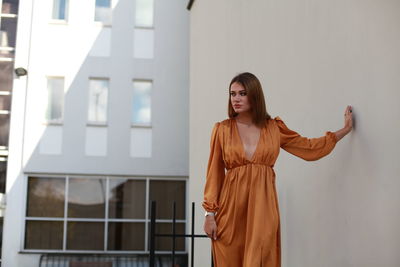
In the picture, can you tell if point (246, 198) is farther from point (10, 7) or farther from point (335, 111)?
point (10, 7)

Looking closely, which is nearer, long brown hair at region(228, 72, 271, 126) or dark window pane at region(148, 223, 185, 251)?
long brown hair at region(228, 72, 271, 126)

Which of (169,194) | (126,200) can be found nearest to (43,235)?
(126,200)

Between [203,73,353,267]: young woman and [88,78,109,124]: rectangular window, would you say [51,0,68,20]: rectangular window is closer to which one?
[88,78,109,124]: rectangular window

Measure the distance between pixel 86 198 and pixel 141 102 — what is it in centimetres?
282

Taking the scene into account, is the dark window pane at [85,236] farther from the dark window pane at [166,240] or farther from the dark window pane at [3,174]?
the dark window pane at [3,174]

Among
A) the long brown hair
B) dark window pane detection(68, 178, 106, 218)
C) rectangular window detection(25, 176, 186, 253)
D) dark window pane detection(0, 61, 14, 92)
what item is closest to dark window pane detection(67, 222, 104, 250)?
rectangular window detection(25, 176, 186, 253)

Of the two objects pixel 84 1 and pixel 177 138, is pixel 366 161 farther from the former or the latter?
pixel 84 1

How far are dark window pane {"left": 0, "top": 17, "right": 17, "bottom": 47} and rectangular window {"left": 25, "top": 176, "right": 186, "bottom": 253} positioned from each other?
11.7 feet

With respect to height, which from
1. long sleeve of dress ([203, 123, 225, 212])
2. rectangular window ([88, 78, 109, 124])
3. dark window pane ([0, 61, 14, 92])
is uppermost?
dark window pane ([0, 61, 14, 92])

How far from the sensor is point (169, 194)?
1534cm

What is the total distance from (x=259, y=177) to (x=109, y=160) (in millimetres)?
12005

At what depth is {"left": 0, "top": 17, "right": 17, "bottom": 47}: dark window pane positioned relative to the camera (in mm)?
15641

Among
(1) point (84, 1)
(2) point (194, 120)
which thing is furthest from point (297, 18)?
(1) point (84, 1)

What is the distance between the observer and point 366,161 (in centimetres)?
355
